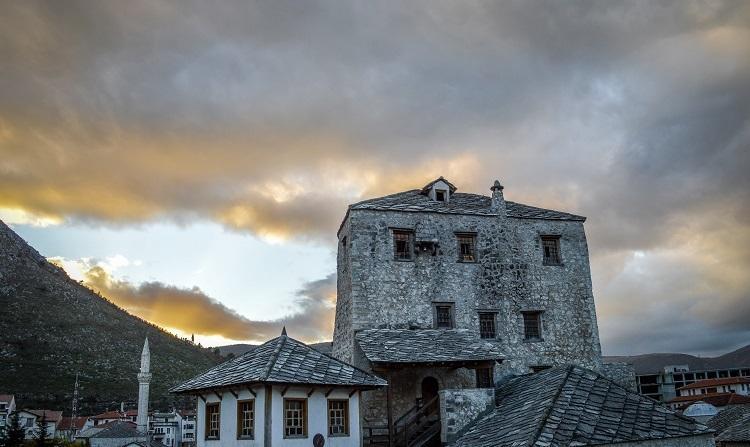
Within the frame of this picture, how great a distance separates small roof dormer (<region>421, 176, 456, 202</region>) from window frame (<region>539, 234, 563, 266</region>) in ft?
16.2

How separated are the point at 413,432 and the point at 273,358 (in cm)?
653

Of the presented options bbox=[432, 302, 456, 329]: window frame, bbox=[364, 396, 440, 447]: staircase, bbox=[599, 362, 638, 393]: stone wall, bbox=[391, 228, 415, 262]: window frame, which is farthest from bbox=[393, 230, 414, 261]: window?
bbox=[599, 362, 638, 393]: stone wall

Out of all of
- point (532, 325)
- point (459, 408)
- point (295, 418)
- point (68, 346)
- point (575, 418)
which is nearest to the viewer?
point (575, 418)

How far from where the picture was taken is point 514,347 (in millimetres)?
27391

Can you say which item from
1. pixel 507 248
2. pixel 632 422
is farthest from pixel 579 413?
pixel 507 248

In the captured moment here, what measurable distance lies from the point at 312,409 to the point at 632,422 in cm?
947

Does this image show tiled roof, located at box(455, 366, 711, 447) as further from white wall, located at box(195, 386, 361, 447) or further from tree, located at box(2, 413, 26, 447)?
tree, located at box(2, 413, 26, 447)

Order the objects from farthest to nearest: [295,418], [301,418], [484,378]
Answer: [484,378]
[301,418]
[295,418]

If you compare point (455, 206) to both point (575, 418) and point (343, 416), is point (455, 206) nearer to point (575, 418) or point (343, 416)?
point (343, 416)

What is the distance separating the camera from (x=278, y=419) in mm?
17906

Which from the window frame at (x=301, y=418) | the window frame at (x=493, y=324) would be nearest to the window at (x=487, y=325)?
the window frame at (x=493, y=324)

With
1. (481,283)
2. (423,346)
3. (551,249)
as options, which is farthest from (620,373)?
(423,346)

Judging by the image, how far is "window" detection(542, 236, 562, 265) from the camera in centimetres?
2945

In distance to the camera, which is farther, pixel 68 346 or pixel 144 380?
pixel 68 346
